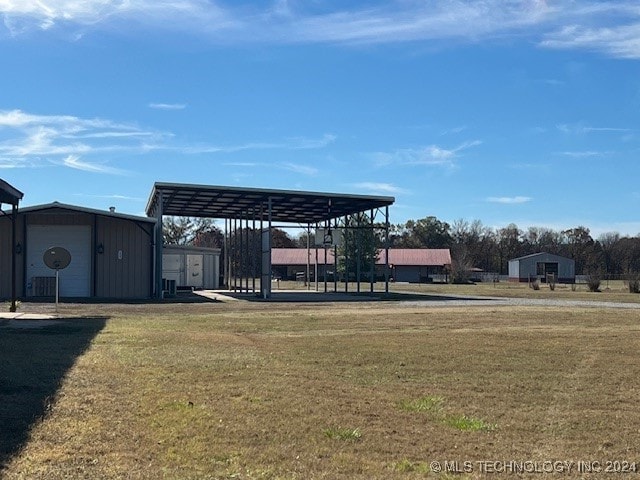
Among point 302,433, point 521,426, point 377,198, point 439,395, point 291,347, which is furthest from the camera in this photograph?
point 377,198

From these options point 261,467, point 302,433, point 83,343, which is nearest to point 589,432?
point 302,433

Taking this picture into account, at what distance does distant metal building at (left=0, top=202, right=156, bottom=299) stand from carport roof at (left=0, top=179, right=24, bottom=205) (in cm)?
1183

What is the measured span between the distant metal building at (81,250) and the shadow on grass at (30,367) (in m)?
15.1

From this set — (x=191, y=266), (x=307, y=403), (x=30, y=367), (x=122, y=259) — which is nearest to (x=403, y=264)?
(x=191, y=266)

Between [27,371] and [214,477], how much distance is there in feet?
17.3

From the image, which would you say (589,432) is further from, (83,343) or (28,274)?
(28,274)

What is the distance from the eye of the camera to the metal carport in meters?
34.3

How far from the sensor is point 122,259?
3366 centimetres

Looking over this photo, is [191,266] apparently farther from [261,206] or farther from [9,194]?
[9,194]

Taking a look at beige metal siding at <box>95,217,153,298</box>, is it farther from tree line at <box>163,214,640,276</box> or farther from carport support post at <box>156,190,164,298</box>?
tree line at <box>163,214,640,276</box>

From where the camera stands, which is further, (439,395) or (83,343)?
(83,343)

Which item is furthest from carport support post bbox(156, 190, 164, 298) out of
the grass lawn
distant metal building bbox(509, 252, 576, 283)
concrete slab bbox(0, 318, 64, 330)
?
distant metal building bbox(509, 252, 576, 283)

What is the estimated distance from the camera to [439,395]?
8625 mm

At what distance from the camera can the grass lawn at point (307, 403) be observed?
5781 millimetres
